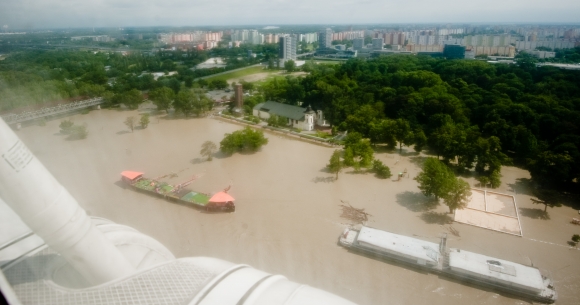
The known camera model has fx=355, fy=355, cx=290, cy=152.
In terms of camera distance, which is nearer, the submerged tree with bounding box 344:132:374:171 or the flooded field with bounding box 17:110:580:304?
the flooded field with bounding box 17:110:580:304

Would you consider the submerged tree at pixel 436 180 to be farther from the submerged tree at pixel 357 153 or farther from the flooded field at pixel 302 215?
the submerged tree at pixel 357 153

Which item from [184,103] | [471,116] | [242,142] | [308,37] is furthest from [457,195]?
[308,37]

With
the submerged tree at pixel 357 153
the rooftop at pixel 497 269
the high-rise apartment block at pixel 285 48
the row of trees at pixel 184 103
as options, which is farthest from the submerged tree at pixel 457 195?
the high-rise apartment block at pixel 285 48

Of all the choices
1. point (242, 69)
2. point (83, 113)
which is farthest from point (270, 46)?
point (83, 113)

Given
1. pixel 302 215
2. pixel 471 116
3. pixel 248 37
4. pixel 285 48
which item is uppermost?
pixel 248 37

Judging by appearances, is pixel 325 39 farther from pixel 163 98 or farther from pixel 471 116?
pixel 471 116

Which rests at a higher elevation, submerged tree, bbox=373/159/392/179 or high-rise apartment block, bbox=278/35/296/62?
high-rise apartment block, bbox=278/35/296/62

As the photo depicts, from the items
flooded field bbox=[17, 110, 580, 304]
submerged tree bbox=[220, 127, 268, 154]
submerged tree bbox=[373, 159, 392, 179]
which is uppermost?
submerged tree bbox=[220, 127, 268, 154]

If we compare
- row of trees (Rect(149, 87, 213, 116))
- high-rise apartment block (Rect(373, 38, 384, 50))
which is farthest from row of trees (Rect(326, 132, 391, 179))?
high-rise apartment block (Rect(373, 38, 384, 50))

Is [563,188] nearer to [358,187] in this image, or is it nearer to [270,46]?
[358,187]

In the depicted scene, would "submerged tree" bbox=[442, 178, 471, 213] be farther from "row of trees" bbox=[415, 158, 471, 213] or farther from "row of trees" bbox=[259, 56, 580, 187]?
"row of trees" bbox=[259, 56, 580, 187]

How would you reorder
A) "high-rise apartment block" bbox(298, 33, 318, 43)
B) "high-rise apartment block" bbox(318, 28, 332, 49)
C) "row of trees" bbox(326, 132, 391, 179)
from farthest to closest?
1. "high-rise apartment block" bbox(298, 33, 318, 43)
2. "high-rise apartment block" bbox(318, 28, 332, 49)
3. "row of trees" bbox(326, 132, 391, 179)
